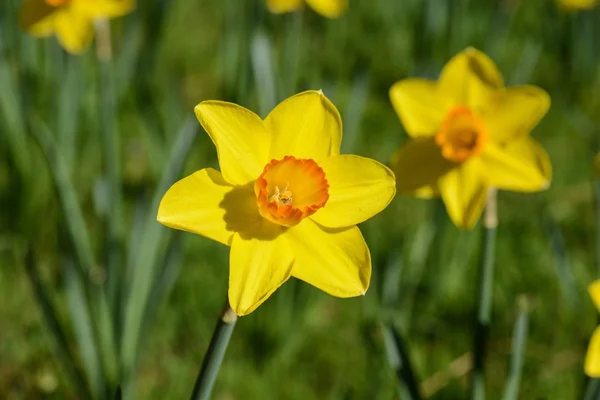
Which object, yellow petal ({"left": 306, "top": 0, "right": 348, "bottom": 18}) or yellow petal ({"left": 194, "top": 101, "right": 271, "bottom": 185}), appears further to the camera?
yellow petal ({"left": 306, "top": 0, "right": 348, "bottom": 18})

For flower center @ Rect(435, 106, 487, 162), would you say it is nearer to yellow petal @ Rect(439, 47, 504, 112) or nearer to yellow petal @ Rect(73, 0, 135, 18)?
yellow petal @ Rect(439, 47, 504, 112)

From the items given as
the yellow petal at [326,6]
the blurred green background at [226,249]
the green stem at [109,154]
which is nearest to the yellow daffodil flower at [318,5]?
the yellow petal at [326,6]

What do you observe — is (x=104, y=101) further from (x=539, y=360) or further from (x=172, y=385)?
(x=539, y=360)

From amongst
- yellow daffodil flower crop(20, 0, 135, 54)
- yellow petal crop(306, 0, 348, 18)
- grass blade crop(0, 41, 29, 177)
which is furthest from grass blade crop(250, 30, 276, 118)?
grass blade crop(0, 41, 29, 177)

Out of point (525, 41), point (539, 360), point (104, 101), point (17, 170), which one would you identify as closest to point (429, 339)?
point (539, 360)

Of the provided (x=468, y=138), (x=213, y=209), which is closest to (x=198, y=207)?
(x=213, y=209)

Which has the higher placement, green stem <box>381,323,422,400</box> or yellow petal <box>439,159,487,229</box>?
yellow petal <box>439,159,487,229</box>

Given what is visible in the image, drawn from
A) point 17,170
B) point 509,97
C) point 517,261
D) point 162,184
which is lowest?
point 517,261
